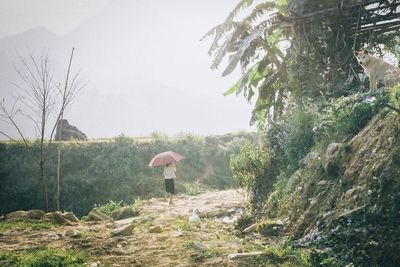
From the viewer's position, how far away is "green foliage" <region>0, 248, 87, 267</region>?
4.87m

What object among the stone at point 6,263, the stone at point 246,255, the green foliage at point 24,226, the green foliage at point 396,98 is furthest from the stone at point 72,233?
the green foliage at point 396,98

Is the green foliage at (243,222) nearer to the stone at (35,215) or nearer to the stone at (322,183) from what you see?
the stone at (322,183)

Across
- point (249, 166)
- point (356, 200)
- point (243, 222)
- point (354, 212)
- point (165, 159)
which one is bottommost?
point (243, 222)

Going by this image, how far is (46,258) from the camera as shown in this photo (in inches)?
196

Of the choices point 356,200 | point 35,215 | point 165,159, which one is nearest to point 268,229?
point 356,200

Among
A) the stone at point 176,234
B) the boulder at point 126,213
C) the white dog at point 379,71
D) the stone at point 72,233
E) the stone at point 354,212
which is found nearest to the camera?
the stone at point 354,212

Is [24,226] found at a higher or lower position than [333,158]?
lower

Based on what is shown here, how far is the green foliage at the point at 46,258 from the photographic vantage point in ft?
16.0

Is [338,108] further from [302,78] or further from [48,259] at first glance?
[48,259]

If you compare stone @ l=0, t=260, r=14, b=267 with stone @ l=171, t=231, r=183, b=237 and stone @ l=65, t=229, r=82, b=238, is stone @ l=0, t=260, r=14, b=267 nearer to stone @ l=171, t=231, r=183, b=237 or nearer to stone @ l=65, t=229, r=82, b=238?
stone @ l=65, t=229, r=82, b=238

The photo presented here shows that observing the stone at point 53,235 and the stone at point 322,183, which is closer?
the stone at point 322,183

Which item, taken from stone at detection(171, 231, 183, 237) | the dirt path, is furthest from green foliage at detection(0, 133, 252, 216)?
stone at detection(171, 231, 183, 237)

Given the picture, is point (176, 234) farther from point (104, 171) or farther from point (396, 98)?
point (104, 171)

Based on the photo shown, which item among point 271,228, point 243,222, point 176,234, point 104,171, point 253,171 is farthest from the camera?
point 104,171
